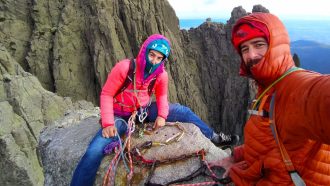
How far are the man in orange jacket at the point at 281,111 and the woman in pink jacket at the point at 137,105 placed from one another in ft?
10.8

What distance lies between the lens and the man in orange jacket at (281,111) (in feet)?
10.4

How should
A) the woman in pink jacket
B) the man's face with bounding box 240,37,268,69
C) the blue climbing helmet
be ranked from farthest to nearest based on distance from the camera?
the blue climbing helmet
the woman in pink jacket
the man's face with bounding box 240,37,268,69

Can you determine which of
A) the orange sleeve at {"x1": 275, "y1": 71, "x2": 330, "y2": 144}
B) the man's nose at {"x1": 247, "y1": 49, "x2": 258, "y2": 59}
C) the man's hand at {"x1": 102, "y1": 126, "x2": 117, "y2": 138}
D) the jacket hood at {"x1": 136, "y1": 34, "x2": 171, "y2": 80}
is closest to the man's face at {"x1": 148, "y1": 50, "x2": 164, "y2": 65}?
the jacket hood at {"x1": 136, "y1": 34, "x2": 171, "y2": 80}

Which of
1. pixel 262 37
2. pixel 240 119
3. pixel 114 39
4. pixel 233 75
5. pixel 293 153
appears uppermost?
pixel 262 37

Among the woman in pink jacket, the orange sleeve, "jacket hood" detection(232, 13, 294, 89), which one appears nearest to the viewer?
the orange sleeve

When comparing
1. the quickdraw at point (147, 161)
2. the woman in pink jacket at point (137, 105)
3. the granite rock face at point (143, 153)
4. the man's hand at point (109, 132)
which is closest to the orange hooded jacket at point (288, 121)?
the quickdraw at point (147, 161)

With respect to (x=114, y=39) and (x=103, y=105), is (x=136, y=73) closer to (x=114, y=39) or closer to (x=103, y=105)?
(x=103, y=105)

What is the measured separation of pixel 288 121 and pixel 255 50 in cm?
98

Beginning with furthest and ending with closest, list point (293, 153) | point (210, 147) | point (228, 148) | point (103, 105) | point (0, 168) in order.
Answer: point (0, 168) → point (228, 148) → point (103, 105) → point (210, 147) → point (293, 153)

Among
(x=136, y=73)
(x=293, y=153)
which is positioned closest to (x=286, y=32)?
(x=293, y=153)

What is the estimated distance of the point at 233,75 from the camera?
57.1 metres

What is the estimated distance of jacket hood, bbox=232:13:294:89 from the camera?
3.66 m

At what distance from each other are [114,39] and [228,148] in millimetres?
40490

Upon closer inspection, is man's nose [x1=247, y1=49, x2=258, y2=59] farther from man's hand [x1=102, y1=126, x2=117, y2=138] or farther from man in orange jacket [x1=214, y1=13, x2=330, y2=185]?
man's hand [x1=102, y1=126, x2=117, y2=138]
